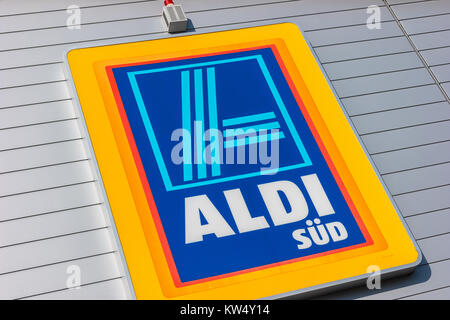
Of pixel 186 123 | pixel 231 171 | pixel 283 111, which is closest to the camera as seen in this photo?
pixel 231 171

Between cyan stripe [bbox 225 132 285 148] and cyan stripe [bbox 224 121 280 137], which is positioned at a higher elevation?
cyan stripe [bbox 224 121 280 137]

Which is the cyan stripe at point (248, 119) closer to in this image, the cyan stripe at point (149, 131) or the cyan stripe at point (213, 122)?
the cyan stripe at point (213, 122)

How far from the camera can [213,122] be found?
3139 millimetres

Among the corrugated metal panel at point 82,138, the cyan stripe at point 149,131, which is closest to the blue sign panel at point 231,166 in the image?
the cyan stripe at point 149,131

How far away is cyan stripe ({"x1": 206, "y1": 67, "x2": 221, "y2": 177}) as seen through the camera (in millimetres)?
3011

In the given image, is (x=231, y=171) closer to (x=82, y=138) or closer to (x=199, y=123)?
(x=199, y=123)

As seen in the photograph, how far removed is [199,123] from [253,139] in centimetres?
29

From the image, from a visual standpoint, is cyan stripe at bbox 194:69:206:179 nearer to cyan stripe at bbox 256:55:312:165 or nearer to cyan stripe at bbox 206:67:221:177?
cyan stripe at bbox 206:67:221:177

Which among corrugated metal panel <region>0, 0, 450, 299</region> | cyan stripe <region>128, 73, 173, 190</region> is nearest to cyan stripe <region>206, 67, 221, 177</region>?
cyan stripe <region>128, 73, 173, 190</region>

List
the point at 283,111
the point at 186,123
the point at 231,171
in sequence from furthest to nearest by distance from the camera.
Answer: the point at 283,111 < the point at 186,123 < the point at 231,171

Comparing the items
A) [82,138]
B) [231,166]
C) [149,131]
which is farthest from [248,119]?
[82,138]
